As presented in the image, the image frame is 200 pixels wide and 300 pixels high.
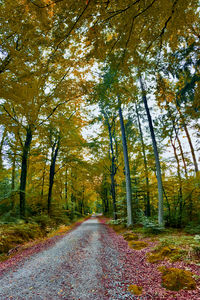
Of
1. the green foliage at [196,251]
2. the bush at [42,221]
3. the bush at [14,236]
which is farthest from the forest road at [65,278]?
the bush at [42,221]

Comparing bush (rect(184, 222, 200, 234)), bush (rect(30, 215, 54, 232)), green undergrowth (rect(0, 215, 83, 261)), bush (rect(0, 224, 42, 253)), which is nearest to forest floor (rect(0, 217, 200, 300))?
green undergrowth (rect(0, 215, 83, 261))

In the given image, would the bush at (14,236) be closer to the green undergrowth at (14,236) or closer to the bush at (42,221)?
the green undergrowth at (14,236)

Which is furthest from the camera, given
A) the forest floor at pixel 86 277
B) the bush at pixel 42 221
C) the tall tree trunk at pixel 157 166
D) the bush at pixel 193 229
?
the bush at pixel 42 221

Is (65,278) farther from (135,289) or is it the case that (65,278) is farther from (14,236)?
(14,236)

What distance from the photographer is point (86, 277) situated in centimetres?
315

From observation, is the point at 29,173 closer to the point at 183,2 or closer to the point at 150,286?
the point at 150,286

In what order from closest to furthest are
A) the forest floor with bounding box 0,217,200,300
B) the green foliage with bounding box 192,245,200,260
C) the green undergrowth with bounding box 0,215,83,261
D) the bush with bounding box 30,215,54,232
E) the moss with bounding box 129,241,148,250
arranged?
the forest floor with bounding box 0,217,200,300, the green foliage with bounding box 192,245,200,260, the green undergrowth with bounding box 0,215,83,261, the moss with bounding box 129,241,148,250, the bush with bounding box 30,215,54,232

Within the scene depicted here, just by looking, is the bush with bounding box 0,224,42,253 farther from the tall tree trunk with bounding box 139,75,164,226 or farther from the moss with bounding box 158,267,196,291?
the tall tree trunk with bounding box 139,75,164,226

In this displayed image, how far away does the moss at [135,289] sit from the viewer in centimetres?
257

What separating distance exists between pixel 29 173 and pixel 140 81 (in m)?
10.2

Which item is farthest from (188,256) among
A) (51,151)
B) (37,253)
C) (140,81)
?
(51,151)

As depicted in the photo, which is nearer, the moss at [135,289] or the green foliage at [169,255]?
the moss at [135,289]

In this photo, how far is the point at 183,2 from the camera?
234 cm

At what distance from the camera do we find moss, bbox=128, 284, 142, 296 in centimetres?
257
